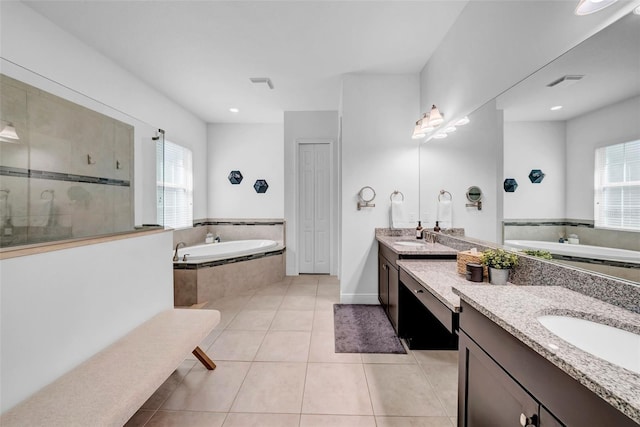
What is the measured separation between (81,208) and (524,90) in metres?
2.71

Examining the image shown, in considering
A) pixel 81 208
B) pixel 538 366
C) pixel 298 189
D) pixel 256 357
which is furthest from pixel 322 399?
pixel 298 189

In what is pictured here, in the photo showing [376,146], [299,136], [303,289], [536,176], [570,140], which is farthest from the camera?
[299,136]

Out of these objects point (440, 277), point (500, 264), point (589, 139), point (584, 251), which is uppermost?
point (589, 139)

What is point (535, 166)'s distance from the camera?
1.39 m

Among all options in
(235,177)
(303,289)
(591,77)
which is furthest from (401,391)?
(235,177)

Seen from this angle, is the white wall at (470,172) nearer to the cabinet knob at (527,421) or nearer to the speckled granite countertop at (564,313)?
the speckled granite countertop at (564,313)

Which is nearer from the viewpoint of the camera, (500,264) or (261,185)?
(500,264)

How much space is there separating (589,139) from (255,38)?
8.65ft

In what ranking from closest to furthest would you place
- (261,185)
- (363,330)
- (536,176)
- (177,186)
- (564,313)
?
1. (564,313)
2. (536,176)
3. (363,330)
4. (177,186)
5. (261,185)

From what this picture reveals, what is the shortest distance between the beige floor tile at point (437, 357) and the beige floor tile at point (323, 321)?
0.82 m

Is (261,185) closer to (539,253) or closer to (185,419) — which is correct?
(185,419)

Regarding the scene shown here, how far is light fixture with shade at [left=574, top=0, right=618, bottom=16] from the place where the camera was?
3.40 feet

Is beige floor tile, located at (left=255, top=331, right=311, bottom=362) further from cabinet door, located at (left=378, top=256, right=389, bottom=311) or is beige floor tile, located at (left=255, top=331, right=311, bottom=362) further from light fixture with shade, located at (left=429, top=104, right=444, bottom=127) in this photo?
light fixture with shade, located at (left=429, top=104, right=444, bottom=127)

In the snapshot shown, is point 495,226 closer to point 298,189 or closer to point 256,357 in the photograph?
point 256,357
